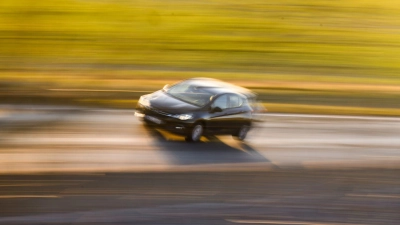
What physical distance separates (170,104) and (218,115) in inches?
47.3

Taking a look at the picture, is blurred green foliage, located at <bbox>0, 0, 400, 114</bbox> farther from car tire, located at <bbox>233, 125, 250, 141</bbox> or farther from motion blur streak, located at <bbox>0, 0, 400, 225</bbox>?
car tire, located at <bbox>233, 125, 250, 141</bbox>

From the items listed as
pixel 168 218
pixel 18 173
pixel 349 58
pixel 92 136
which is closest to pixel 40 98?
pixel 92 136

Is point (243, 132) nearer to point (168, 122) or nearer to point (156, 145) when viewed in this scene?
point (168, 122)

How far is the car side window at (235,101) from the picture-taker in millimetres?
14023

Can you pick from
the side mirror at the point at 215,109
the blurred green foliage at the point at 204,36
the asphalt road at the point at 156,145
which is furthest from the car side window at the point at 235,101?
the blurred green foliage at the point at 204,36

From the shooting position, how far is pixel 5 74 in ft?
66.7

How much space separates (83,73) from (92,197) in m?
12.3

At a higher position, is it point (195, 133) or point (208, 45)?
point (208, 45)

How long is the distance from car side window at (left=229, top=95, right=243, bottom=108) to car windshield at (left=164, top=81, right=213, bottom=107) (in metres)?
0.56

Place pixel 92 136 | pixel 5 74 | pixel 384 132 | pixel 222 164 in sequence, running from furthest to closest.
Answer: pixel 5 74, pixel 384 132, pixel 92 136, pixel 222 164

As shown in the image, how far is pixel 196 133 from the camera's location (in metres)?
13.5

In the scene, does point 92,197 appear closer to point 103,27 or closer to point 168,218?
point 168,218

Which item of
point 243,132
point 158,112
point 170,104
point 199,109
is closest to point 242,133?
point 243,132

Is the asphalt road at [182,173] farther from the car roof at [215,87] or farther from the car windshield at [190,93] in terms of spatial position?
the car roof at [215,87]
